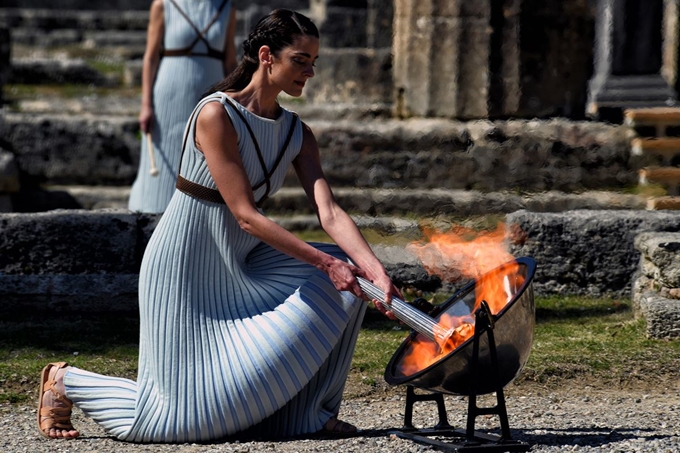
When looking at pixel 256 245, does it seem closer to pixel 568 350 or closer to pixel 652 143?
pixel 568 350

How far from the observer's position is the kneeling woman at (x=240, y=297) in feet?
13.4

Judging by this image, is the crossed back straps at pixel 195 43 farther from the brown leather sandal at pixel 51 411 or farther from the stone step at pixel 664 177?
the brown leather sandal at pixel 51 411

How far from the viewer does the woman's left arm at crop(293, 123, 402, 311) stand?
13.4ft

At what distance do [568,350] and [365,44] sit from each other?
18.7ft

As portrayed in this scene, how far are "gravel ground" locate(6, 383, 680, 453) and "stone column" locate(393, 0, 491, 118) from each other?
3.79 metres

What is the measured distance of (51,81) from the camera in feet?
47.1

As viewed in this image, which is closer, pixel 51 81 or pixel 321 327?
pixel 321 327

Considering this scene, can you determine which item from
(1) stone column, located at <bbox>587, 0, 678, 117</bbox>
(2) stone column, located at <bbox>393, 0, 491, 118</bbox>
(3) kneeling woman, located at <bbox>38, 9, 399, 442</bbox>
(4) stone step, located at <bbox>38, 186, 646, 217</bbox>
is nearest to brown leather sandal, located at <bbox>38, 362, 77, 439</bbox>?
(3) kneeling woman, located at <bbox>38, 9, 399, 442</bbox>

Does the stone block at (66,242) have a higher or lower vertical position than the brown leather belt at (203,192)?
lower

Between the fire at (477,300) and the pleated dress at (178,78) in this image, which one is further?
the pleated dress at (178,78)

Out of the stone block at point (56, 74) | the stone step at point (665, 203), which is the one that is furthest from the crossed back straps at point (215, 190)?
the stone block at point (56, 74)

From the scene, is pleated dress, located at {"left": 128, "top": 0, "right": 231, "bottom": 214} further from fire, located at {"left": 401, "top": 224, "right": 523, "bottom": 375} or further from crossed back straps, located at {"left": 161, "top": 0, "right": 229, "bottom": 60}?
fire, located at {"left": 401, "top": 224, "right": 523, "bottom": 375}

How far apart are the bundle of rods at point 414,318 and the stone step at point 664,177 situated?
4217 mm

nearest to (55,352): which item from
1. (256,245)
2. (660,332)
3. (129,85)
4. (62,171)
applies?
(256,245)
